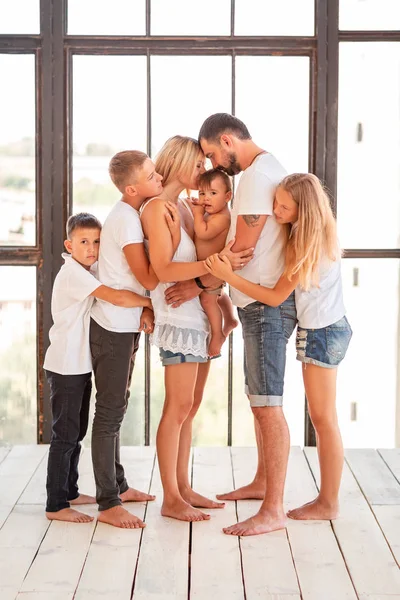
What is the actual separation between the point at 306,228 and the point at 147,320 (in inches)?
29.0

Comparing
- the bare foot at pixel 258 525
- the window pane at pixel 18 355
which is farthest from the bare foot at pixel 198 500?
the window pane at pixel 18 355

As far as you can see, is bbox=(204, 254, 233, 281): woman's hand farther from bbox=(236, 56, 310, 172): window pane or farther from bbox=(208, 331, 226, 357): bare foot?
bbox=(236, 56, 310, 172): window pane

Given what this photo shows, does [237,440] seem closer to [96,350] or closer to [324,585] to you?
[96,350]

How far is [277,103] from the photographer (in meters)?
4.40

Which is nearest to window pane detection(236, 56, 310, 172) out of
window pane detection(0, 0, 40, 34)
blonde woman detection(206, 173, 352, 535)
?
window pane detection(0, 0, 40, 34)

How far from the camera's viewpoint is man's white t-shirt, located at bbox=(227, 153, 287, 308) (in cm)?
318

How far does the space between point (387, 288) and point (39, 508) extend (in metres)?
2.12

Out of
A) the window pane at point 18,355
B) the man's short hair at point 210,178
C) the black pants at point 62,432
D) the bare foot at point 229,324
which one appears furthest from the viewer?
the window pane at point 18,355

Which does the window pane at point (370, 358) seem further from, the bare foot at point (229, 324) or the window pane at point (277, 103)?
the bare foot at point (229, 324)

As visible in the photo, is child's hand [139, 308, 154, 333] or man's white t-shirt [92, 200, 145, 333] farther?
child's hand [139, 308, 154, 333]

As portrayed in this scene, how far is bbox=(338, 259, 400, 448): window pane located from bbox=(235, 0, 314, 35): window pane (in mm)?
1216

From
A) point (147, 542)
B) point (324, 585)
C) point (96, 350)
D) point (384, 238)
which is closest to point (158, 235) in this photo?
point (96, 350)

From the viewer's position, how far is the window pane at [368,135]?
14.4ft

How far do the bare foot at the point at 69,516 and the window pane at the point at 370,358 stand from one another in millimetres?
1688
